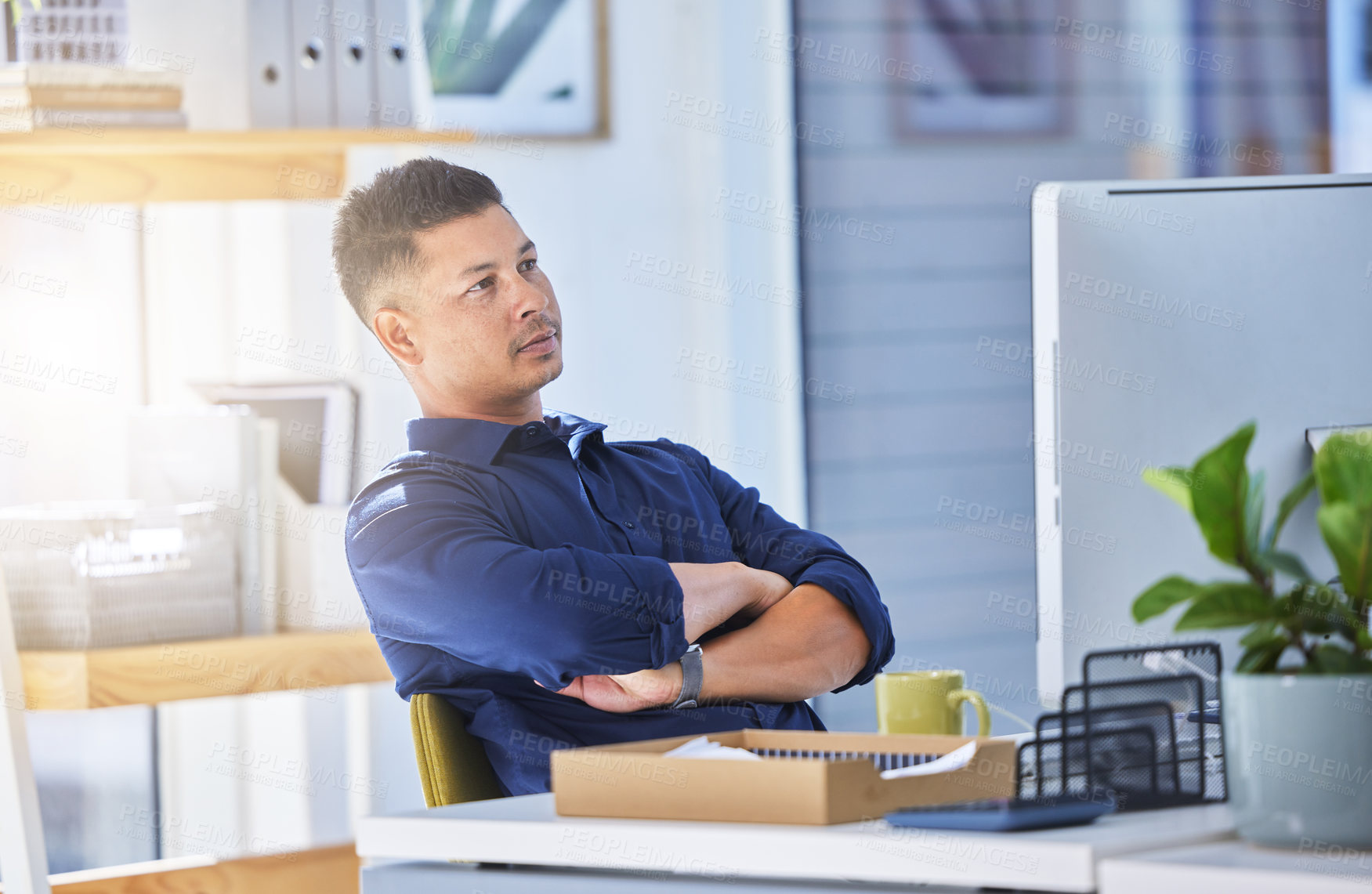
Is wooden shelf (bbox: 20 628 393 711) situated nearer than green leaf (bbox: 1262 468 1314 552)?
No

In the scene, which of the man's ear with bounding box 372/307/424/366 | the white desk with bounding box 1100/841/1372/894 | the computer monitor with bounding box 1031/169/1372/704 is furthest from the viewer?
the man's ear with bounding box 372/307/424/366

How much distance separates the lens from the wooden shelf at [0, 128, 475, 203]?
216 cm

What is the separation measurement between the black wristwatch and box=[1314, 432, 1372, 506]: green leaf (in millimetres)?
756

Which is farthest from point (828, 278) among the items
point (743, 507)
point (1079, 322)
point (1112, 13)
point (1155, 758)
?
point (1155, 758)

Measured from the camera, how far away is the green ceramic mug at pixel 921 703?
1.50 meters

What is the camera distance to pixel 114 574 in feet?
6.89

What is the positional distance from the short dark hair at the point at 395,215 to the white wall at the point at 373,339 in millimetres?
731

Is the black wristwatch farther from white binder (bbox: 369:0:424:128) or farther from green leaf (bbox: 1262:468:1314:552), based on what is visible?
white binder (bbox: 369:0:424:128)

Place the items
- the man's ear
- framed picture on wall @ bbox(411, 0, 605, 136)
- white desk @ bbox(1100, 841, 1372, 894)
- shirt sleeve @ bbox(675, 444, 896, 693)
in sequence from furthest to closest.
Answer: framed picture on wall @ bbox(411, 0, 605, 136) → the man's ear → shirt sleeve @ bbox(675, 444, 896, 693) → white desk @ bbox(1100, 841, 1372, 894)

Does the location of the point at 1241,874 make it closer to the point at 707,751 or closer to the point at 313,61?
the point at 707,751

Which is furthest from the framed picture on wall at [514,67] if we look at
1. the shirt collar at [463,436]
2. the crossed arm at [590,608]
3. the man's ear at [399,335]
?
the crossed arm at [590,608]

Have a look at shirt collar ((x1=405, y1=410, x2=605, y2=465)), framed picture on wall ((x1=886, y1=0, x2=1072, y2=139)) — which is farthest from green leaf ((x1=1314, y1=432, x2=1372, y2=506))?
framed picture on wall ((x1=886, y1=0, x2=1072, y2=139))

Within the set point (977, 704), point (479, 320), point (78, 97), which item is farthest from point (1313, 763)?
point (78, 97)

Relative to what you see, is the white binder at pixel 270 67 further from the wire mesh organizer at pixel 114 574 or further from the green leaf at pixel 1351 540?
the green leaf at pixel 1351 540
